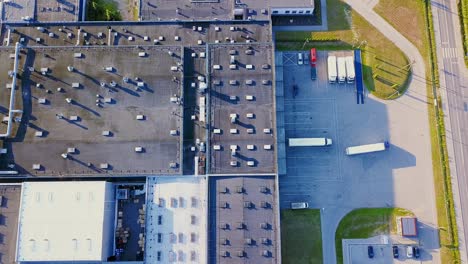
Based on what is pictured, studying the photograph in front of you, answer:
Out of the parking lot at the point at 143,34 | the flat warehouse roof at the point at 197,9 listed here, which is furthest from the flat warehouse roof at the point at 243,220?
the flat warehouse roof at the point at 197,9

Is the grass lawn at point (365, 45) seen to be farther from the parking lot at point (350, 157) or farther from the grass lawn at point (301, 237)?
the grass lawn at point (301, 237)

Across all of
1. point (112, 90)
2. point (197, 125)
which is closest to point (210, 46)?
point (197, 125)

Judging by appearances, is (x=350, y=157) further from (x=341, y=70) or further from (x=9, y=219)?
(x=9, y=219)

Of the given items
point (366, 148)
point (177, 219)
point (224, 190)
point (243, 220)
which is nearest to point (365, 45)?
point (366, 148)

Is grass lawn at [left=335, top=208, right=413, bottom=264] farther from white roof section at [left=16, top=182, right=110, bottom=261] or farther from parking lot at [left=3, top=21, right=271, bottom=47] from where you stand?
white roof section at [left=16, top=182, right=110, bottom=261]

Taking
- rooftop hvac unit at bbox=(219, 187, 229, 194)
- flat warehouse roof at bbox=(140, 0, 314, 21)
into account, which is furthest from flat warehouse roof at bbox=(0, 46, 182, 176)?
flat warehouse roof at bbox=(140, 0, 314, 21)

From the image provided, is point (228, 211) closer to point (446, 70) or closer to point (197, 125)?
point (197, 125)
